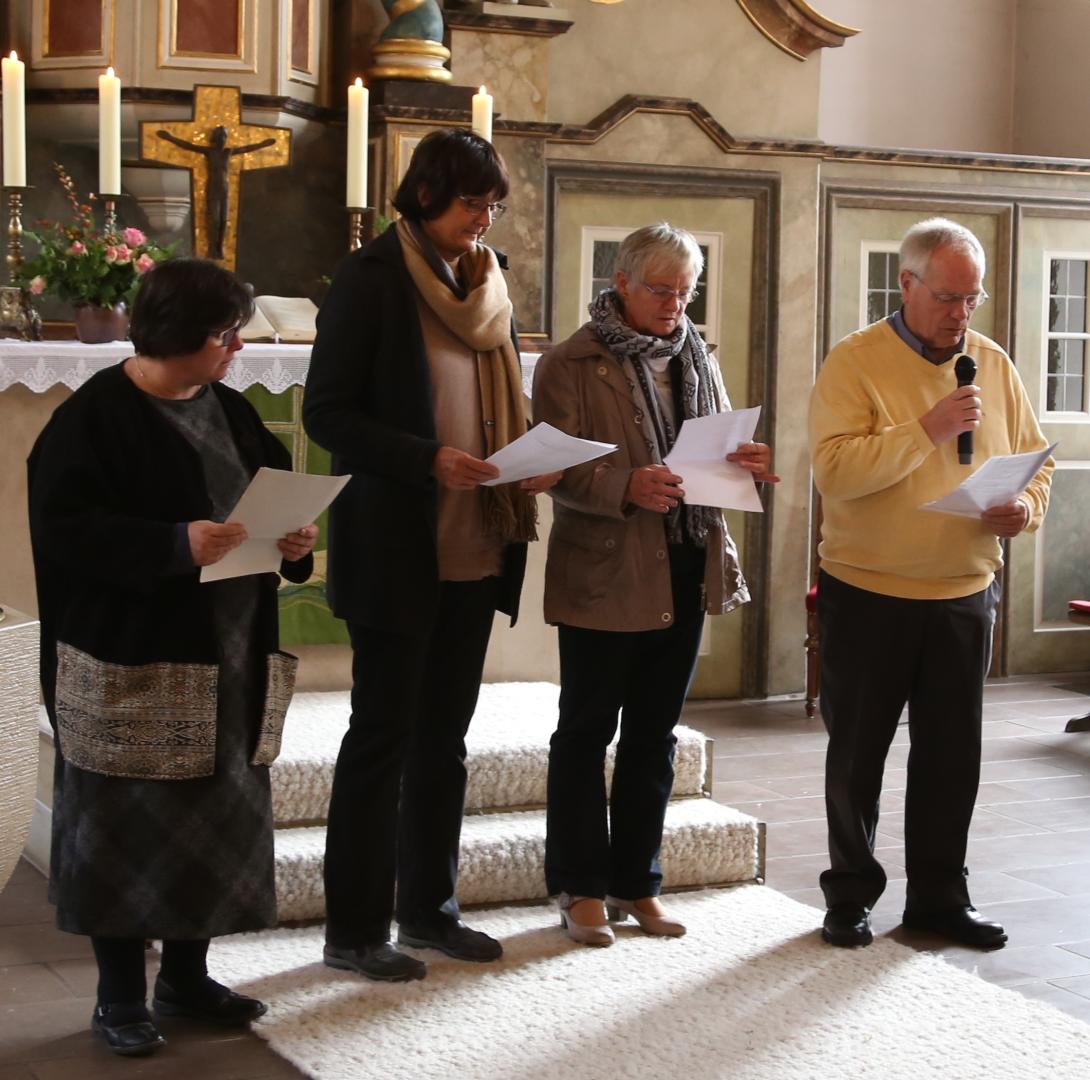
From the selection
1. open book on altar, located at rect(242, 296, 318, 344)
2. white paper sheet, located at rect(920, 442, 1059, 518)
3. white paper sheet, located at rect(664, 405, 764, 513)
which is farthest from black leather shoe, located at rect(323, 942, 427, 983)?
open book on altar, located at rect(242, 296, 318, 344)

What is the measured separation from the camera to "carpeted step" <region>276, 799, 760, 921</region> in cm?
354

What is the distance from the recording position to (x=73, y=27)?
5156 millimetres

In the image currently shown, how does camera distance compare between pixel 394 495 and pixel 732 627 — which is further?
pixel 732 627

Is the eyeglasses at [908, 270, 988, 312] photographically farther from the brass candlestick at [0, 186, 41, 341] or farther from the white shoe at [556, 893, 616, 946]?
the brass candlestick at [0, 186, 41, 341]

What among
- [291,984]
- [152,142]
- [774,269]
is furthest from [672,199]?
[291,984]

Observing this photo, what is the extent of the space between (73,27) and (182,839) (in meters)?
3.28

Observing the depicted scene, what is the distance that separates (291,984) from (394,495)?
3.08 ft

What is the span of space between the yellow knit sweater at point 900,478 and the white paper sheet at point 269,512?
3.68 feet

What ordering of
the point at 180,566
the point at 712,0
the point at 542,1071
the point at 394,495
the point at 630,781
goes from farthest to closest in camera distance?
the point at 712,0
the point at 630,781
the point at 394,495
the point at 542,1071
the point at 180,566

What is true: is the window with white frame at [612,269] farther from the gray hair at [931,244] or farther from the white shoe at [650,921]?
the white shoe at [650,921]

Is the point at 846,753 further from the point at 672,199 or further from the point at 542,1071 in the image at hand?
the point at 672,199

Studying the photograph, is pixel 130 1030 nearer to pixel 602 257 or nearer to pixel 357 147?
pixel 357 147

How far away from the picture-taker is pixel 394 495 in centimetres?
301

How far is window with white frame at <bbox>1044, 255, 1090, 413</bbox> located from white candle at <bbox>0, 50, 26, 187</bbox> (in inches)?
181
